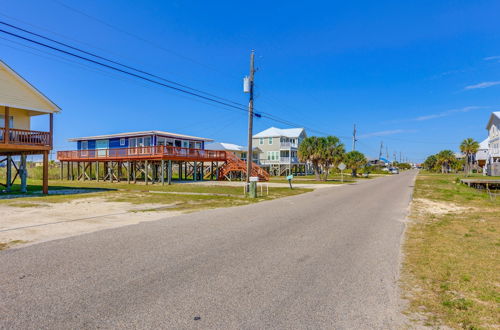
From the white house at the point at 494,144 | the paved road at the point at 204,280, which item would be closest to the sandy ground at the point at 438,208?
the paved road at the point at 204,280

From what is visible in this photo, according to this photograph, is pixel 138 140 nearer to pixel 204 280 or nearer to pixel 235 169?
pixel 235 169

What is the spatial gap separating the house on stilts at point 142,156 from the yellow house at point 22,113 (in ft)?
34.3

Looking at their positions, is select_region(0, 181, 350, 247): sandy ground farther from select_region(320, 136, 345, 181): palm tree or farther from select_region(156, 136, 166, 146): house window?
select_region(320, 136, 345, 181): palm tree

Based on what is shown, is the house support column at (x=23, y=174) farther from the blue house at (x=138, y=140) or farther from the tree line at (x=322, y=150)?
the tree line at (x=322, y=150)

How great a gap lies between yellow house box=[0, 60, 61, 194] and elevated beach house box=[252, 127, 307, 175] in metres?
43.5

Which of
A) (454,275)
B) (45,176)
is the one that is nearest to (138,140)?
(45,176)

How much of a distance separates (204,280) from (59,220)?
309 inches

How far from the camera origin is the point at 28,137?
20.8 m

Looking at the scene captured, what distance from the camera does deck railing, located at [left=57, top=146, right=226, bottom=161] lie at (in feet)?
101

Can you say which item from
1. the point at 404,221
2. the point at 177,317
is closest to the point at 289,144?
the point at 404,221

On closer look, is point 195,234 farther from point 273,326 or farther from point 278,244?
point 273,326

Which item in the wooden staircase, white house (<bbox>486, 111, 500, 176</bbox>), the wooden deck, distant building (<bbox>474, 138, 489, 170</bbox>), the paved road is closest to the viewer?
the paved road

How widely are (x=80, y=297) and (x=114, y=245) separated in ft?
9.68

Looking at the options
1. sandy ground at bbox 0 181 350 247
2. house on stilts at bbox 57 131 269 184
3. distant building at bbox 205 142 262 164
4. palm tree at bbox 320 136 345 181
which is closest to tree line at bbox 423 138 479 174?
palm tree at bbox 320 136 345 181
